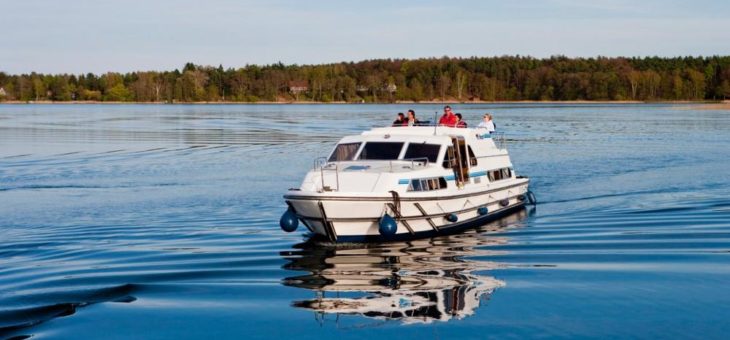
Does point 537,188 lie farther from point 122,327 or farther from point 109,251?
point 122,327

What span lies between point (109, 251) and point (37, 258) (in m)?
1.55

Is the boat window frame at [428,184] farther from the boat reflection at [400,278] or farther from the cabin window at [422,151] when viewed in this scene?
the boat reflection at [400,278]

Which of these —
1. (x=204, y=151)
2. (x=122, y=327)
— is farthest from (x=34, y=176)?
(x=122, y=327)

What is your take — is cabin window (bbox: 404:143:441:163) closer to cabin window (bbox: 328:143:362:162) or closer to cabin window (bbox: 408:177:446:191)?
cabin window (bbox: 408:177:446:191)

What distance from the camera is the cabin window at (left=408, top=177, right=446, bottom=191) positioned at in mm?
21219

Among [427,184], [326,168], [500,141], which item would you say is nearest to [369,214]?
[427,184]

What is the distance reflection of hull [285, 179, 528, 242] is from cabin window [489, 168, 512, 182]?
3.12m

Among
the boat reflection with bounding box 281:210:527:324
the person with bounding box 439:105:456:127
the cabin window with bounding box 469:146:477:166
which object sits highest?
the person with bounding box 439:105:456:127

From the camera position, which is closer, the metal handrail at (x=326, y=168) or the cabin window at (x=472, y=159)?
the metal handrail at (x=326, y=168)

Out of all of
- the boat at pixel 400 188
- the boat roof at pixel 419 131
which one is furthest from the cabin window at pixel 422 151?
the boat roof at pixel 419 131

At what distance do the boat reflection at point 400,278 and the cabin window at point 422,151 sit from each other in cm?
213

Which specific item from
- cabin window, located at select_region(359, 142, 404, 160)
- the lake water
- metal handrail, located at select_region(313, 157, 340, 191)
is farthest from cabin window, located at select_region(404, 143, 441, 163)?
the lake water

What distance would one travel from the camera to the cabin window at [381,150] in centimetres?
2309

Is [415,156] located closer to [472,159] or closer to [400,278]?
[472,159]
